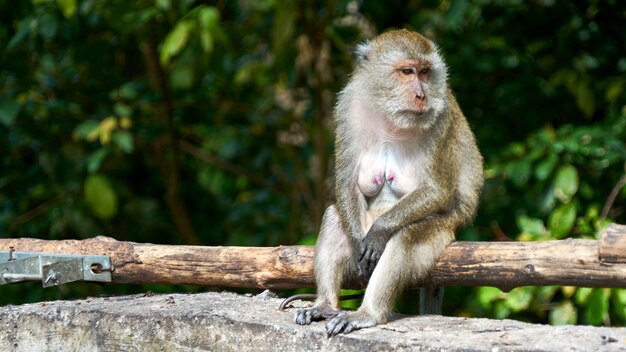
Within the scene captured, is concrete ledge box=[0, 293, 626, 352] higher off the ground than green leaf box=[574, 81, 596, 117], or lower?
lower

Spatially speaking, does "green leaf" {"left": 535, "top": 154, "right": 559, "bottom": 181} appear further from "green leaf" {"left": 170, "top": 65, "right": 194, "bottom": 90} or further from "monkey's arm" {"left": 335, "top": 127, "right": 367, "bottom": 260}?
"green leaf" {"left": 170, "top": 65, "right": 194, "bottom": 90}

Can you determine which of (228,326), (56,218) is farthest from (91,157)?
(228,326)

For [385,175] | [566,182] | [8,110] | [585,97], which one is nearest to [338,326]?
[385,175]

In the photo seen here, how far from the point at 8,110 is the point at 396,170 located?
126 inches

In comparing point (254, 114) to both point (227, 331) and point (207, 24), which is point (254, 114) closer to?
point (207, 24)

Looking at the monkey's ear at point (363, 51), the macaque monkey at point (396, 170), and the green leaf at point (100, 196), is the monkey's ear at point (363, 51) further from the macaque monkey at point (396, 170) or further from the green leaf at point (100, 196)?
the green leaf at point (100, 196)

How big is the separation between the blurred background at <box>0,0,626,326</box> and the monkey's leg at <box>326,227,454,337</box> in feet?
6.23

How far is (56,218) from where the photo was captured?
311 inches

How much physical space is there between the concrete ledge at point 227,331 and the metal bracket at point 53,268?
13cm

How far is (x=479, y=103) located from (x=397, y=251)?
13.9 feet

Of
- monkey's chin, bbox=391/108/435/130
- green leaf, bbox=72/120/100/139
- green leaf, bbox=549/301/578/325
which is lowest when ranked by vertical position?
green leaf, bbox=549/301/578/325

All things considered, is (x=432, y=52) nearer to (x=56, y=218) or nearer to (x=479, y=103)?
(x=479, y=103)

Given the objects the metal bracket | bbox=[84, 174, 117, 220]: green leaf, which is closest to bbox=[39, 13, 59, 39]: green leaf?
bbox=[84, 174, 117, 220]: green leaf

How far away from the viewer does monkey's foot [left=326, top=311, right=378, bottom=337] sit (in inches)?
154
